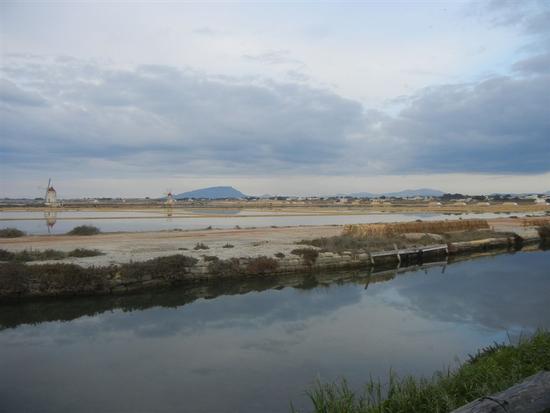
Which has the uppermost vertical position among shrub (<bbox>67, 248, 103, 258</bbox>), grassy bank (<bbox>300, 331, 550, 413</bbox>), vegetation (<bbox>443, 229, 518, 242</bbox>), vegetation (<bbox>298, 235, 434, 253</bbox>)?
shrub (<bbox>67, 248, 103, 258</bbox>)

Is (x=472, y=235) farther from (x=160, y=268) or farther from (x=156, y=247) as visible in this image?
(x=160, y=268)

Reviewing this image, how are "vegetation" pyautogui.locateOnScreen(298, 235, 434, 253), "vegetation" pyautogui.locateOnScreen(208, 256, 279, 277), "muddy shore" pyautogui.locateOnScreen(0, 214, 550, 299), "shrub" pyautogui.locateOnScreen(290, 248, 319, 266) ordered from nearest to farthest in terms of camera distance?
"muddy shore" pyautogui.locateOnScreen(0, 214, 550, 299) < "vegetation" pyautogui.locateOnScreen(208, 256, 279, 277) < "shrub" pyautogui.locateOnScreen(290, 248, 319, 266) < "vegetation" pyautogui.locateOnScreen(298, 235, 434, 253)

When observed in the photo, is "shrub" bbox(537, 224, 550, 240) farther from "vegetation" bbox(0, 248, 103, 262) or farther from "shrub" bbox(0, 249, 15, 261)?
"shrub" bbox(0, 249, 15, 261)

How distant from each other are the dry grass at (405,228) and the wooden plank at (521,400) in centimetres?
2615

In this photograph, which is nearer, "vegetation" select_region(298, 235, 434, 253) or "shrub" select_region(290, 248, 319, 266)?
"shrub" select_region(290, 248, 319, 266)

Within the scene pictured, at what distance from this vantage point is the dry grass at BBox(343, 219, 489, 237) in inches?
1240

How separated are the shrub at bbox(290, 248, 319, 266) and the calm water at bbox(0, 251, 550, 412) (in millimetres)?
3645

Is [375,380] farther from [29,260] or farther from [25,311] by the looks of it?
[29,260]

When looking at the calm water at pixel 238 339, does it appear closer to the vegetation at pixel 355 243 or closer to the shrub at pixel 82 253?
the shrub at pixel 82 253

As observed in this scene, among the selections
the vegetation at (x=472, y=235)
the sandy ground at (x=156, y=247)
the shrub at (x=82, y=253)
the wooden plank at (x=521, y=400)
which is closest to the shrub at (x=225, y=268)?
the sandy ground at (x=156, y=247)

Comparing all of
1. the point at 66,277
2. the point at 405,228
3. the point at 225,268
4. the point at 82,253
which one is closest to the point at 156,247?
the point at 82,253

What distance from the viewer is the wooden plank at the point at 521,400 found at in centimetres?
399

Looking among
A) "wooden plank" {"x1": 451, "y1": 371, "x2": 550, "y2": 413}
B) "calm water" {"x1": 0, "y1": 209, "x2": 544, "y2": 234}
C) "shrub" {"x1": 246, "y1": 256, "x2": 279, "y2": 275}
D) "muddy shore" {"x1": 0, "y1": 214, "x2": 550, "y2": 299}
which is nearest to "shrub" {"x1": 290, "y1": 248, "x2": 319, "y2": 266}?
"muddy shore" {"x1": 0, "y1": 214, "x2": 550, "y2": 299}

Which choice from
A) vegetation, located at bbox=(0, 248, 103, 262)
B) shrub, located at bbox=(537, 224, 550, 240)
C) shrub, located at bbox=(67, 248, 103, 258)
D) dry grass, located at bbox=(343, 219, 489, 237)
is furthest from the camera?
shrub, located at bbox=(537, 224, 550, 240)
